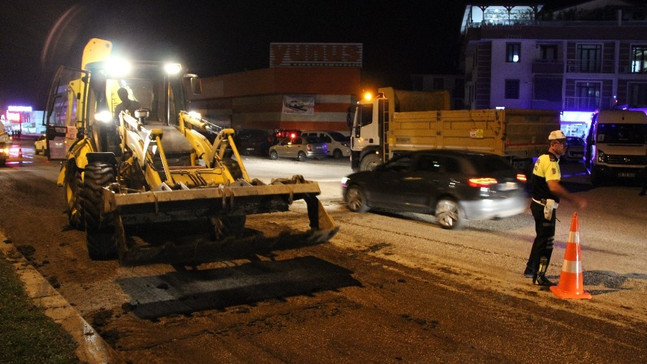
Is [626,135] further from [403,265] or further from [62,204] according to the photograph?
[62,204]

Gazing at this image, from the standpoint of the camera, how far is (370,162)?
18922 millimetres

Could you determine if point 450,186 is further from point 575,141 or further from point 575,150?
point 575,141

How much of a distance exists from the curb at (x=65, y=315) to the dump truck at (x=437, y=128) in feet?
37.8

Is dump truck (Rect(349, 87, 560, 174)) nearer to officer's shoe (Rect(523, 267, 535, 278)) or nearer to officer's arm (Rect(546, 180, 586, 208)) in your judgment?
officer's shoe (Rect(523, 267, 535, 278))

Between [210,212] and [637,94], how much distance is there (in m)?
44.9

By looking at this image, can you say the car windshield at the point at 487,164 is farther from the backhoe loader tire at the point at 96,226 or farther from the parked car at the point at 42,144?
the parked car at the point at 42,144

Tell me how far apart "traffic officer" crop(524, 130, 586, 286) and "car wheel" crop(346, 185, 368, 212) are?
589cm

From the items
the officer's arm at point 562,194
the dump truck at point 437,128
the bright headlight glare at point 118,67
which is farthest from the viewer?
the dump truck at point 437,128

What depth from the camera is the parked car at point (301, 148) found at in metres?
31.7

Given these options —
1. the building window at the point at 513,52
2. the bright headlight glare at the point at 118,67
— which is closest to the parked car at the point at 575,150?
the building window at the point at 513,52

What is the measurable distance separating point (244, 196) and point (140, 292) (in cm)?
173

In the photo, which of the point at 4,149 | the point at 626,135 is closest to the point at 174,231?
the point at 626,135

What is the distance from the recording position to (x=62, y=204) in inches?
553

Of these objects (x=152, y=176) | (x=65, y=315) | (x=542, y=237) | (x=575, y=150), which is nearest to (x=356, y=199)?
(x=152, y=176)
